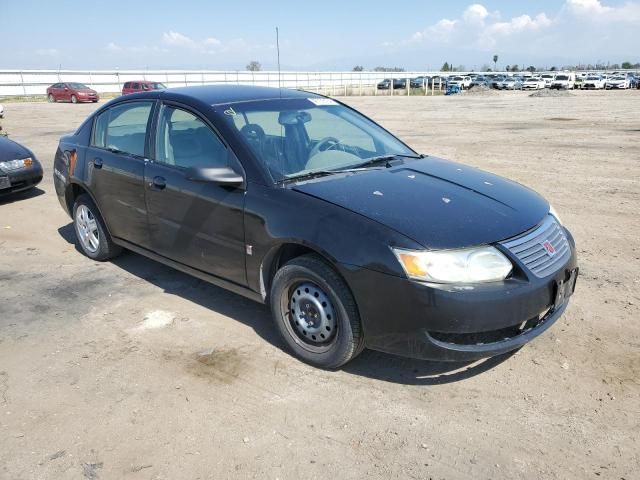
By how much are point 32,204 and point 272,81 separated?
50.2 meters

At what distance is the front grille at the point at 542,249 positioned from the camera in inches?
121

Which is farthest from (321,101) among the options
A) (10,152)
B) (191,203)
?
(10,152)

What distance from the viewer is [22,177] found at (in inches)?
317

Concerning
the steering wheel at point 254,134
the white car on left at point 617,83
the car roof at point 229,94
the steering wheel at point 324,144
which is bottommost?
the steering wheel at point 324,144

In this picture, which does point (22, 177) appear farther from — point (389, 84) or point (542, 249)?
point (389, 84)

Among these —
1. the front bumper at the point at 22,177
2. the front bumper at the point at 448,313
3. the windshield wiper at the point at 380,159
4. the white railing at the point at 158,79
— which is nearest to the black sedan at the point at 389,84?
the white railing at the point at 158,79

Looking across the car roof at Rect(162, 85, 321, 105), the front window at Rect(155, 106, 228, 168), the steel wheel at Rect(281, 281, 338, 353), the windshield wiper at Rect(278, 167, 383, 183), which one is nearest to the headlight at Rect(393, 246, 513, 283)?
the steel wheel at Rect(281, 281, 338, 353)

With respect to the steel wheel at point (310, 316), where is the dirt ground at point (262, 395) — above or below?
below

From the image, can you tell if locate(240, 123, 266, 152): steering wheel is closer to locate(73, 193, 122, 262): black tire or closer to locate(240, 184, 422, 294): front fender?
locate(240, 184, 422, 294): front fender

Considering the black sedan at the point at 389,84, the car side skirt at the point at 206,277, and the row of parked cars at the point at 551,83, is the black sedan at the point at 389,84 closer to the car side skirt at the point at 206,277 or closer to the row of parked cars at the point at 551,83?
the row of parked cars at the point at 551,83

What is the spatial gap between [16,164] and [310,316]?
6.60 metres

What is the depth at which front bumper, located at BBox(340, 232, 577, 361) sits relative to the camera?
2.87 meters

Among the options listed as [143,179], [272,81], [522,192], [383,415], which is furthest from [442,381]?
[272,81]

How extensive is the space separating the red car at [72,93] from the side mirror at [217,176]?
37.0 metres
